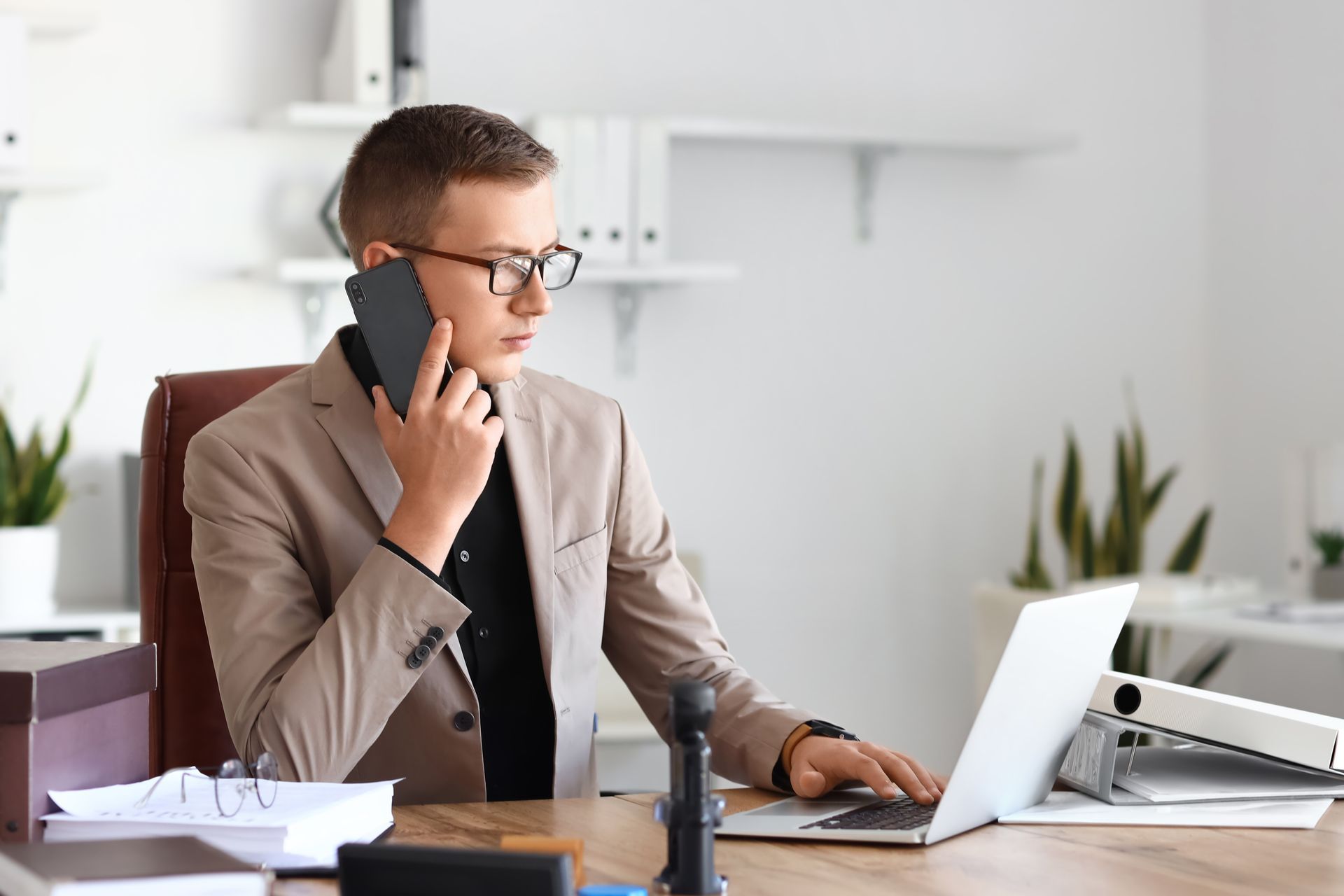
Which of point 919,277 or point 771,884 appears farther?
point 919,277

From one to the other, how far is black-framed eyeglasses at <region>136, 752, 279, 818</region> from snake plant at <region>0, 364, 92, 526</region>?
169cm

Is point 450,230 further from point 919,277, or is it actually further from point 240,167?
point 919,277

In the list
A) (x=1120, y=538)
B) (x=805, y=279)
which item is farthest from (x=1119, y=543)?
(x=805, y=279)

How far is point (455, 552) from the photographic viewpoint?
1.49m

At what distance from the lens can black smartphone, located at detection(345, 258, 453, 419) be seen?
4.64ft

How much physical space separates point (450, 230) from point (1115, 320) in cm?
255

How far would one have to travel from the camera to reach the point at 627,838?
1063mm

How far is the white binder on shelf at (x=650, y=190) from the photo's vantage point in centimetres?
297

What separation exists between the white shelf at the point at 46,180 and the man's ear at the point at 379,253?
4.81ft

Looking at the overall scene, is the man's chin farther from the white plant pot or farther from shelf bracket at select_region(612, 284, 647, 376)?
shelf bracket at select_region(612, 284, 647, 376)

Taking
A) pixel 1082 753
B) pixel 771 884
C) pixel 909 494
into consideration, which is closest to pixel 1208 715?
pixel 1082 753

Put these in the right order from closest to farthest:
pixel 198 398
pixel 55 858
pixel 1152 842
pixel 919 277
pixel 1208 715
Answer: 1. pixel 55 858
2. pixel 1152 842
3. pixel 1208 715
4. pixel 198 398
5. pixel 919 277

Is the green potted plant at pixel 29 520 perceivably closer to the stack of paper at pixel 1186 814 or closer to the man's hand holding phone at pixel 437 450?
the man's hand holding phone at pixel 437 450

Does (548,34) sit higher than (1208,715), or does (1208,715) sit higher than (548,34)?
(548,34)
